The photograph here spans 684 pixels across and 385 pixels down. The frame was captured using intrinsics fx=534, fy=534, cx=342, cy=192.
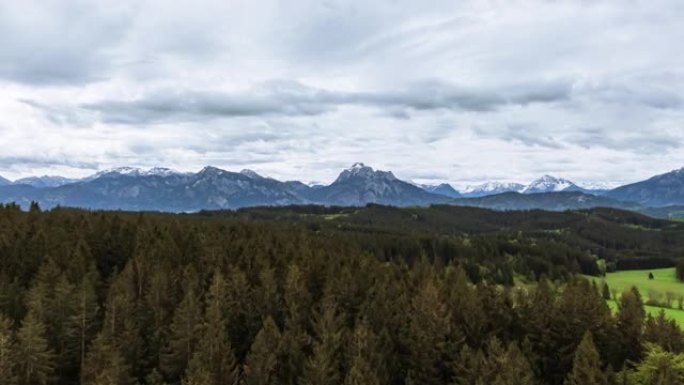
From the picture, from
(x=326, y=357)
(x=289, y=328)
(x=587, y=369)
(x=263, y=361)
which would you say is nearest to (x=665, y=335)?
(x=587, y=369)

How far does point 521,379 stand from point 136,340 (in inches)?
1835

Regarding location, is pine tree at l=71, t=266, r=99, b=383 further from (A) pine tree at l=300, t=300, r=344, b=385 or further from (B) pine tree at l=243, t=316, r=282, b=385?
(A) pine tree at l=300, t=300, r=344, b=385

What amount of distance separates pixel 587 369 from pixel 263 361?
3646 centimetres

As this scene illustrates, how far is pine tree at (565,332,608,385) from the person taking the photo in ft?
195

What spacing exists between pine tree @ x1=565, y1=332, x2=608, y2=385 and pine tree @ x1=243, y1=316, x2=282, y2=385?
34598 mm

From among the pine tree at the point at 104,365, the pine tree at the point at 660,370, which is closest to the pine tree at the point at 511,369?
the pine tree at the point at 660,370


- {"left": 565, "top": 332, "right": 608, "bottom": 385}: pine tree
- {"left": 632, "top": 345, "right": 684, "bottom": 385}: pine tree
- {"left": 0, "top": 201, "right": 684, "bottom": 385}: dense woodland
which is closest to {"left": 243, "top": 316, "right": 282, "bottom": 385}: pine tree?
{"left": 0, "top": 201, "right": 684, "bottom": 385}: dense woodland

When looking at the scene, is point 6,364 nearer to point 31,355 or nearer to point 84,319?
point 31,355

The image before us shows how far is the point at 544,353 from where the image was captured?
255ft

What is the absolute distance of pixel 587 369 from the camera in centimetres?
5934

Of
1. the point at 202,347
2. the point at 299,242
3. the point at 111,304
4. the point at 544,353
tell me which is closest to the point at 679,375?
the point at 544,353

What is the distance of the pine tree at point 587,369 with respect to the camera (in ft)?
195

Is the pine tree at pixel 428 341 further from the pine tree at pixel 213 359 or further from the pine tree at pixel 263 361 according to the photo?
the pine tree at pixel 213 359

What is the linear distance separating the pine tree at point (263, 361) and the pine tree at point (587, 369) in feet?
114
